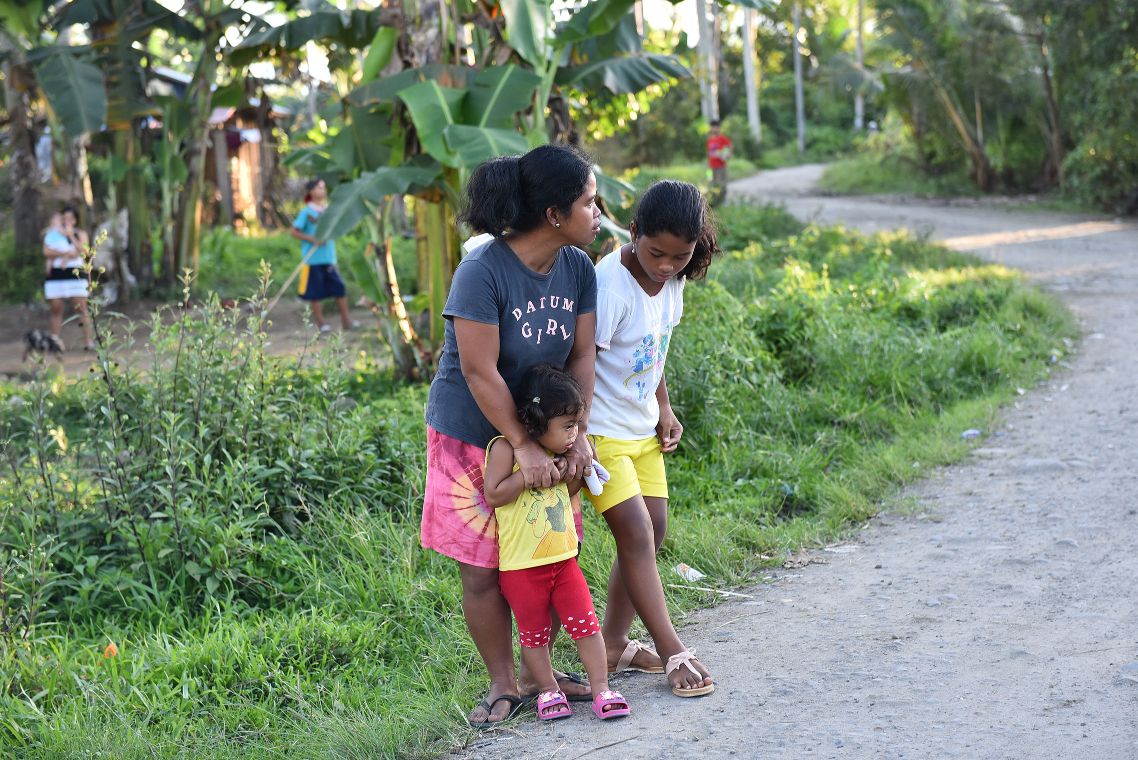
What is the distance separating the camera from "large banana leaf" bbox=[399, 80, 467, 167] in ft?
20.0

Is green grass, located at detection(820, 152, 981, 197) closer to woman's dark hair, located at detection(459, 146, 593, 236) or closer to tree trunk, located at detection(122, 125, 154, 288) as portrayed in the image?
tree trunk, located at detection(122, 125, 154, 288)

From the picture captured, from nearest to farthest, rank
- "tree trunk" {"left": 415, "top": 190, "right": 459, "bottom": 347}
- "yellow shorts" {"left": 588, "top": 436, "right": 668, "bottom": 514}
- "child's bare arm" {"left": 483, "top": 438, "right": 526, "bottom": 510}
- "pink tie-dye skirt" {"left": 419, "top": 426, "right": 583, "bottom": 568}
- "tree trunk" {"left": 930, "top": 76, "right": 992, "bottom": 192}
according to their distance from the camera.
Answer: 1. "child's bare arm" {"left": 483, "top": 438, "right": 526, "bottom": 510}
2. "pink tie-dye skirt" {"left": 419, "top": 426, "right": 583, "bottom": 568}
3. "yellow shorts" {"left": 588, "top": 436, "right": 668, "bottom": 514}
4. "tree trunk" {"left": 415, "top": 190, "right": 459, "bottom": 347}
5. "tree trunk" {"left": 930, "top": 76, "right": 992, "bottom": 192}

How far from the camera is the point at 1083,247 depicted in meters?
13.3

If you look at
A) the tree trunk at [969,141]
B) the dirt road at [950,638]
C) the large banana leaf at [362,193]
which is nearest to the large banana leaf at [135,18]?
the large banana leaf at [362,193]

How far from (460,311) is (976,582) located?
2.31 metres

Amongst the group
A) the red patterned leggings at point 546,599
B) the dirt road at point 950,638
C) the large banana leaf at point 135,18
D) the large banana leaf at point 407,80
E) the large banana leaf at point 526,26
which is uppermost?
the large banana leaf at point 135,18

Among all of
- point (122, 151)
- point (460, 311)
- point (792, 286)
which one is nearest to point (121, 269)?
point (122, 151)

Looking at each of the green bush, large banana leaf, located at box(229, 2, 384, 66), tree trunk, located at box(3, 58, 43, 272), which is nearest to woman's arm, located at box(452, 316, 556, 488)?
large banana leaf, located at box(229, 2, 384, 66)

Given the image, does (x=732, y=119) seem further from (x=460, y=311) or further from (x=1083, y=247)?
(x=460, y=311)

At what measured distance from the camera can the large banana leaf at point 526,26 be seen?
6.32 m

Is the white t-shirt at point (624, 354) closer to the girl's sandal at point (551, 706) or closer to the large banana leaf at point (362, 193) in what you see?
the girl's sandal at point (551, 706)

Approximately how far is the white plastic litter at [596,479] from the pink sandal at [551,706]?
58 cm

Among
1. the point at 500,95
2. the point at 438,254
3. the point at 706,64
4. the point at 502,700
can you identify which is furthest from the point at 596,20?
the point at 706,64

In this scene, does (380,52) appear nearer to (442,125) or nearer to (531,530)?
(442,125)
